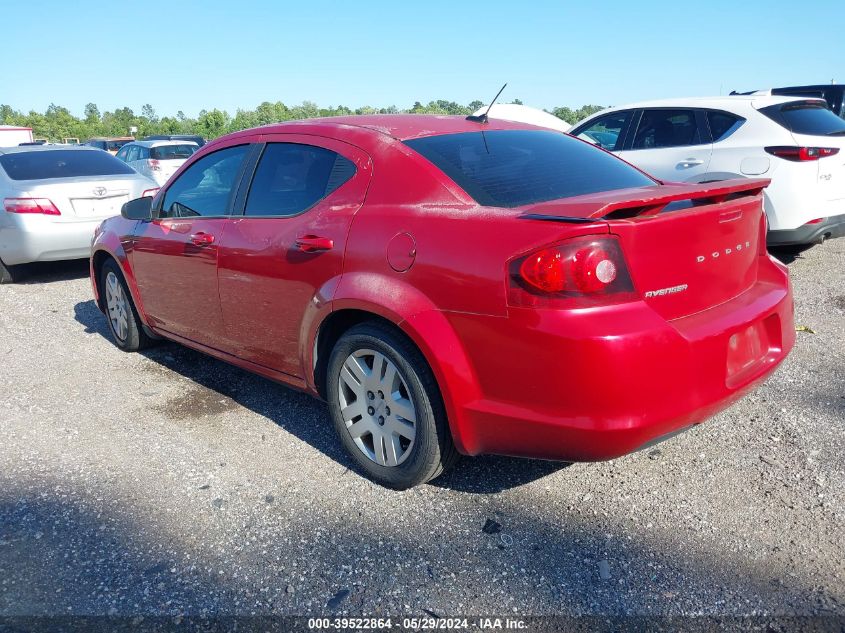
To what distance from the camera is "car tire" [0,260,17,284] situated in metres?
7.63

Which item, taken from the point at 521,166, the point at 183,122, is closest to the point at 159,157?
the point at 521,166

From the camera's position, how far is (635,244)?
2.40 metres

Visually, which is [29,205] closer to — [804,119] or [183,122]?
[804,119]

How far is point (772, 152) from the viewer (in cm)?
622

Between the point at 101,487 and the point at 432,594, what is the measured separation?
1679 mm

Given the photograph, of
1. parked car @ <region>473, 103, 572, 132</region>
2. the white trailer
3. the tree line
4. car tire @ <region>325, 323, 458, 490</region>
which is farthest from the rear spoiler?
the tree line

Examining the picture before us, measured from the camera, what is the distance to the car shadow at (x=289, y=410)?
10.4 ft

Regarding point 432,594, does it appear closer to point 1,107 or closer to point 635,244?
point 635,244

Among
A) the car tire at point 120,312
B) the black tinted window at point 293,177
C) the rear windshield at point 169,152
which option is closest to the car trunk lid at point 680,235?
the black tinted window at point 293,177

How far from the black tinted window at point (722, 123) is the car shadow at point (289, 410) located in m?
4.64

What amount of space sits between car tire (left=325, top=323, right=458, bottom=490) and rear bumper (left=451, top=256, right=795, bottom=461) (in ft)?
0.62

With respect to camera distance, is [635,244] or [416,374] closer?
[635,244]

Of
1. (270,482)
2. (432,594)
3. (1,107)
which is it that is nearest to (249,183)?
(270,482)

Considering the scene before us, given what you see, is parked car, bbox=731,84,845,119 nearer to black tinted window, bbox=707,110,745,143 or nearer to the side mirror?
black tinted window, bbox=707,110,745,143
